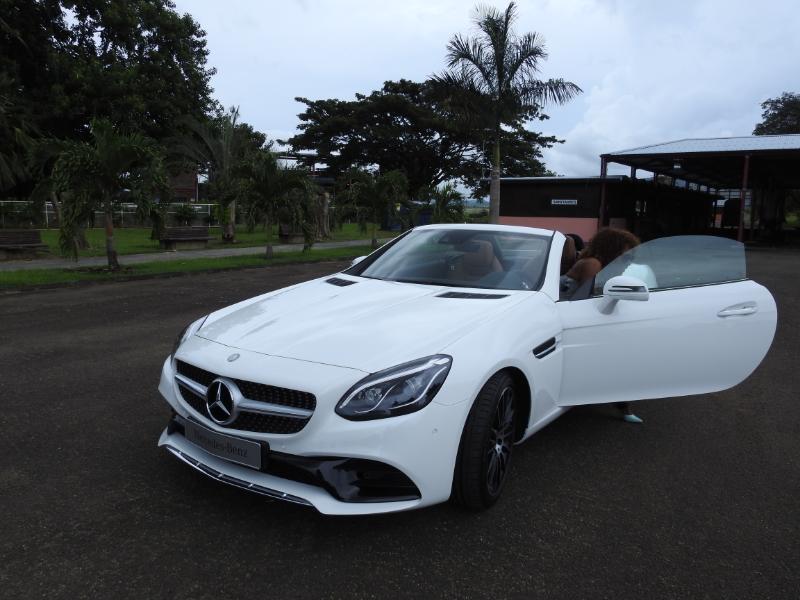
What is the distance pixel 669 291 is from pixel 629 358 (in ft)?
1.76

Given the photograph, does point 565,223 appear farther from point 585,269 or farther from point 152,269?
point 585,269

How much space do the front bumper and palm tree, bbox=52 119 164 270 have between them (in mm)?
10698

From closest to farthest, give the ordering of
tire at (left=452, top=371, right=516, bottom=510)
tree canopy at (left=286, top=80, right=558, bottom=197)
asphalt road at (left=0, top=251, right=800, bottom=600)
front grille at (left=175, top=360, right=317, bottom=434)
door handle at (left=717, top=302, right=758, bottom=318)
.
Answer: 1. asphalt road at (left=0, top=251, right=800, bottom=600)
2. front grille at (left=175, top=360, right=317, bottom=434)
3. tire at (left=452, top=371, right=516, bottom=510)
4. door handle at (left=717, top=302, right=758, bottom=318)
5. tree canopy at (left=286, top=80, right=558, bottom=197)

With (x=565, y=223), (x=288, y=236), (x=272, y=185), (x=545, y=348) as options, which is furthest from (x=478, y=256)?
(x=565, y=223)

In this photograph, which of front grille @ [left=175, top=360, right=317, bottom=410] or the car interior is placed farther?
the car interior

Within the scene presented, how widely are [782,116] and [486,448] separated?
7209 centimetres

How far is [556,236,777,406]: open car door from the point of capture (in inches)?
139

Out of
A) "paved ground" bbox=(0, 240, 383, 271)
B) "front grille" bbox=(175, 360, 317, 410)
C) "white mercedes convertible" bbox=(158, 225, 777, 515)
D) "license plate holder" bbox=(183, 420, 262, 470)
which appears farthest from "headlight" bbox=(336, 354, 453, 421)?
"paved ground" bbox=(0, 240, 383, 271)

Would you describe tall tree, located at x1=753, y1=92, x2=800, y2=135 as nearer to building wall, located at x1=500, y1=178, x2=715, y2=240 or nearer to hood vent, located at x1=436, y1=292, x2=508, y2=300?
building wall, located at x1=500, y1=178, x2=715, y2=240

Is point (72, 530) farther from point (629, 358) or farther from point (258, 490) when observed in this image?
point (629, 358)

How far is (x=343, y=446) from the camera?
96.3 inches

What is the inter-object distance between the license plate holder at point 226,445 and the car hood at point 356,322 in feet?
1.34

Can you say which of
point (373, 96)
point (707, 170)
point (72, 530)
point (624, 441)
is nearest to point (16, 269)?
point (72, 530)

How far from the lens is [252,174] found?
651 inches
